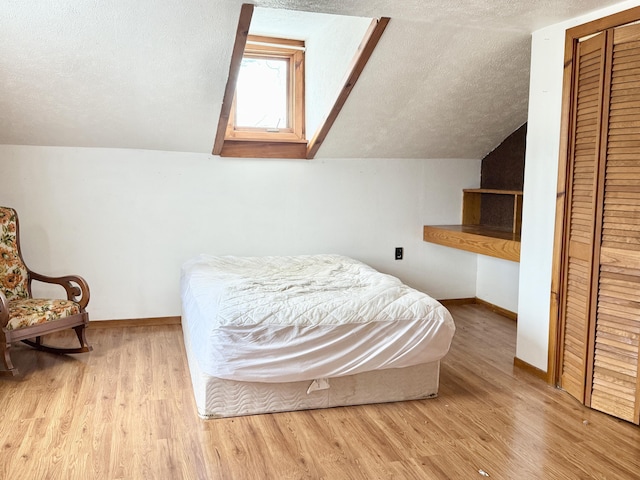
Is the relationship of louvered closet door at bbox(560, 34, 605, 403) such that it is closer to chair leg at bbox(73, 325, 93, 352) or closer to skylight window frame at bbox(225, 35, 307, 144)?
skylight window frame at bbox(225, 35, 307, 144)

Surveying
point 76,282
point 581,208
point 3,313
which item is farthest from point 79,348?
point 581,208

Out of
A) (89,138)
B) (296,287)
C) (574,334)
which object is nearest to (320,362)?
(296,287)

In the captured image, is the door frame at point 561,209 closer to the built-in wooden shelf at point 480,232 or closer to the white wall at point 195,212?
the built-in wooden shelf at point 480,232

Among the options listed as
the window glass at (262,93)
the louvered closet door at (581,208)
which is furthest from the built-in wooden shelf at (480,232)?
the window glass at (262,93)

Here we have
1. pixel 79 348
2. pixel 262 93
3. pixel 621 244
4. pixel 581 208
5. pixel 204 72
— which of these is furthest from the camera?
pixel 262 93

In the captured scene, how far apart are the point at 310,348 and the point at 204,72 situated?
1717 mm

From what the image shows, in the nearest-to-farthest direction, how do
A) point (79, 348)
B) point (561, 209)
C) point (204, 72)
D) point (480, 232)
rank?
point (561, 209), point (204, 72), point (79, 348), point (480, 232)

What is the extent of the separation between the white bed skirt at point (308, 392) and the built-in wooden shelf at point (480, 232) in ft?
4.02

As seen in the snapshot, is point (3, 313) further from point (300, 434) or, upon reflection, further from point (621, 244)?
point (621, 244)

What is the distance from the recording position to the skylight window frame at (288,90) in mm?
4234

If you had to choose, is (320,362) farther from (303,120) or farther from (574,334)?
(303,120)

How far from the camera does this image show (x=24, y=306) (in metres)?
3.23

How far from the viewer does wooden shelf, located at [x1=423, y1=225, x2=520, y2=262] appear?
364cm

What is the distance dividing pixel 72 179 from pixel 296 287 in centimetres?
193
